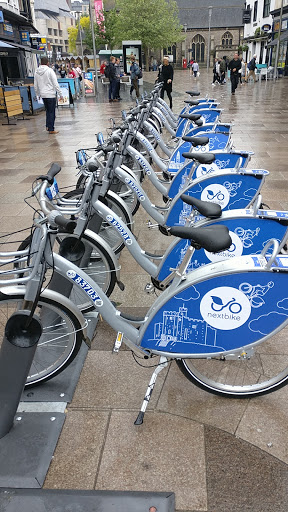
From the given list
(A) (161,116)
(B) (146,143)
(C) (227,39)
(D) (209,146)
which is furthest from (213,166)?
(C) (227,39)

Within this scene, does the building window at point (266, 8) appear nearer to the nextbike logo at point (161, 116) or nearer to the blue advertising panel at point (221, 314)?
the nextbike logo at point (161, 116)

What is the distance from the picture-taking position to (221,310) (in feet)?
7.59

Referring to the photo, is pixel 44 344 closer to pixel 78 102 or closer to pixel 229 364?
pixel 229 364

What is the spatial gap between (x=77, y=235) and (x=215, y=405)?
1.51 meters

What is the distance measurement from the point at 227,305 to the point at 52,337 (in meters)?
1.17

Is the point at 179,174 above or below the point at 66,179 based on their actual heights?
above

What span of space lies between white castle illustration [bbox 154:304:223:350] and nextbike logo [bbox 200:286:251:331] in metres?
0.06

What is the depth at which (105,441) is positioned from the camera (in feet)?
7.83

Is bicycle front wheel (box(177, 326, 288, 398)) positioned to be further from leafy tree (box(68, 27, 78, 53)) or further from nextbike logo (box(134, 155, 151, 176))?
leafy tree (box(68, 27, 78, 53))

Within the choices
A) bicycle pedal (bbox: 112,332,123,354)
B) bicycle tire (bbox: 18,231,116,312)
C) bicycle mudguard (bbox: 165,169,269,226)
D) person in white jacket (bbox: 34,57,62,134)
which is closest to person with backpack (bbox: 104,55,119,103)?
person in white jacket (bbox: 34,57,62,134)

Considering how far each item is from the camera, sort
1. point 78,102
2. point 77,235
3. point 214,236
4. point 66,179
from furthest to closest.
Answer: point 78,102, point 66,179, point 77,235, point 214,236

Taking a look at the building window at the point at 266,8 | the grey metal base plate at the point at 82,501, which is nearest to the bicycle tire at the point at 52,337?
the grey metal base plate at the point at 82,501

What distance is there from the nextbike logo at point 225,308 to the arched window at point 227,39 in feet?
258

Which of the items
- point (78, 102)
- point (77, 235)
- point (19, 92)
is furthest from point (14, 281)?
point (78, 102)
